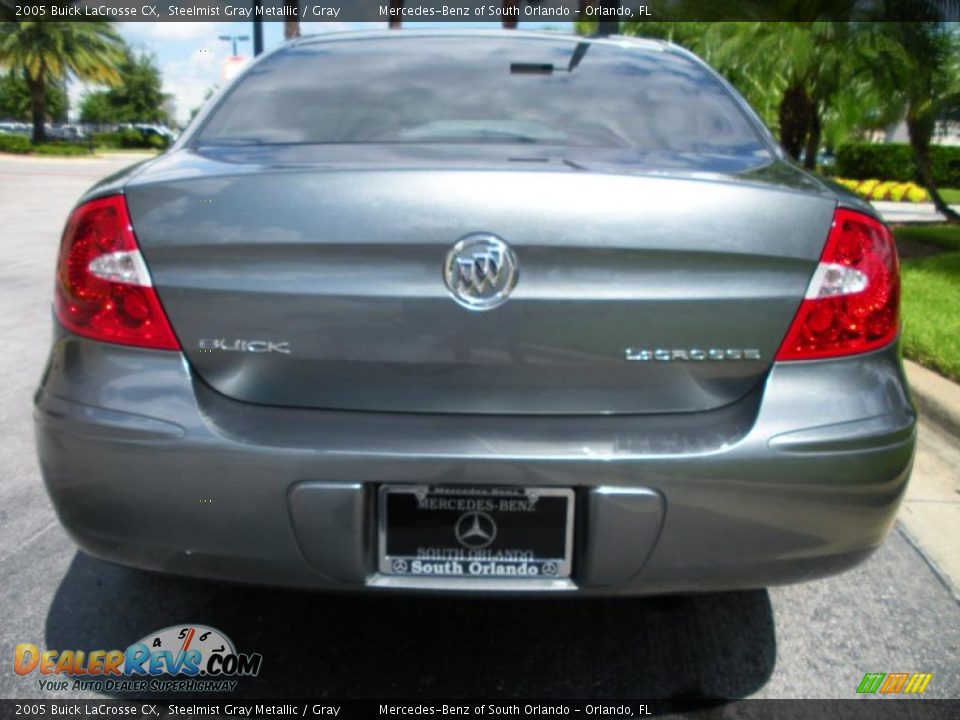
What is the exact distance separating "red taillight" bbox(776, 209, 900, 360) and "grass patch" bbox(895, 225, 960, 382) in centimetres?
323

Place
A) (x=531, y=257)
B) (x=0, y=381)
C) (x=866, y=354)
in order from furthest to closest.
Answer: (x=0, y=381) → (x=866, y=354) → (x=531, y=257)

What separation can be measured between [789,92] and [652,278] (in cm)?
1391

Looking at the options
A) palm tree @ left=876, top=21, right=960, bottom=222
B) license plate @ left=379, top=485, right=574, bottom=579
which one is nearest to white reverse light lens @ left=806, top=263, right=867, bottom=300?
license plate @ left=379, top=485, right=574, bottom=579

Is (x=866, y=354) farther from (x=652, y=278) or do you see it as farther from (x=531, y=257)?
(x=531, y=257)

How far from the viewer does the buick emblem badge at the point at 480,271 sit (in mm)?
1880

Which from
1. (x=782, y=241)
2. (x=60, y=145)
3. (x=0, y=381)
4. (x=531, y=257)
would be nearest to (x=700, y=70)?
(x=782, y=241)

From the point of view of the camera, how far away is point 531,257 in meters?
1.89

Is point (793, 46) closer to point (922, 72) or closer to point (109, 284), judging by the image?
point (922, 72)

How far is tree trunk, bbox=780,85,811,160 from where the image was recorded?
14.4 meters

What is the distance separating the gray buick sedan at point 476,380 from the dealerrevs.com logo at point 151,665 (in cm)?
47

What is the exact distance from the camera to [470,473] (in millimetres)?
1876

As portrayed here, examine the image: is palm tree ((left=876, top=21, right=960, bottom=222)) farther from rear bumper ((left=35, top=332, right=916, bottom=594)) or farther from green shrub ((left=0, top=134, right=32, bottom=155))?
green shrub ((left=0, top=134, right=32, bottom=155))

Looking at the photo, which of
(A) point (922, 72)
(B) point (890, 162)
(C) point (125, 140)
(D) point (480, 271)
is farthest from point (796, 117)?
(C) point (125, 140)

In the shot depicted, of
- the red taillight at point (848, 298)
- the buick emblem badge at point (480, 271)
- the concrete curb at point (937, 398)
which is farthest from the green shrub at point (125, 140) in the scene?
the red taillight at point (848, 298)
